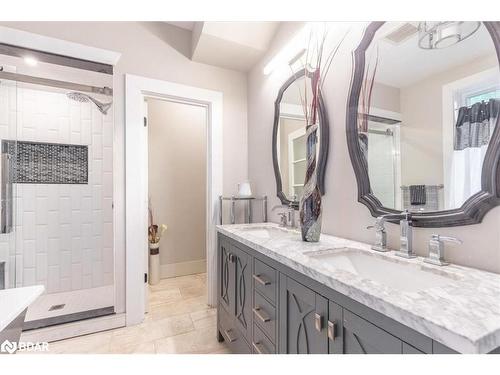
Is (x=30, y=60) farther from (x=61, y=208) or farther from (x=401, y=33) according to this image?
(x=401, y=33)

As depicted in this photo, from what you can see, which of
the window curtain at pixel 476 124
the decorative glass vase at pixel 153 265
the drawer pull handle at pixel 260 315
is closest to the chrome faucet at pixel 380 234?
the window curtain at pixel 476 124

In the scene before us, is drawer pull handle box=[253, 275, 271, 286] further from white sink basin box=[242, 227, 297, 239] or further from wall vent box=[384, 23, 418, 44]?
wall vent box=[384, 23, 418, 44]

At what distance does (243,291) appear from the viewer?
55.8 inches

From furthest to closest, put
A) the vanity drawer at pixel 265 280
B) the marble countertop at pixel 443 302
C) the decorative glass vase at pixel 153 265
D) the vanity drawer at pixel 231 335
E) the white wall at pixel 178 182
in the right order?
the white wall at pixel 178 182 → the decorative glass vase at pixel 153 265 → the vanity drawer at pixel 231 335 → the vanity drawer at pixel 265 280 → the marble countertop at pixel 443 302

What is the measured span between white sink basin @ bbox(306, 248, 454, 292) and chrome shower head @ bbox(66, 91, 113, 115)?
1939 millimetres

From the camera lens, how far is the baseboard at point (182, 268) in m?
3.10

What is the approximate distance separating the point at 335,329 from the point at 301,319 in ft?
0.61

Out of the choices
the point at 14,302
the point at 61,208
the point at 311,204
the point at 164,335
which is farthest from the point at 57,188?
the point at 311,204

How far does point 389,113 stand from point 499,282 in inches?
31.9

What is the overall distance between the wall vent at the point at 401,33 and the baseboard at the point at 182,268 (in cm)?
311

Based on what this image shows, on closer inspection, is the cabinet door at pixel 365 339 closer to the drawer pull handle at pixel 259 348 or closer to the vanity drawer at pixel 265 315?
the vanity drawer at pixel 265 315

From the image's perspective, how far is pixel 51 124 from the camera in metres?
1.83

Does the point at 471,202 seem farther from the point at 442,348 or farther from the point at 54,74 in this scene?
the point at 54,74
